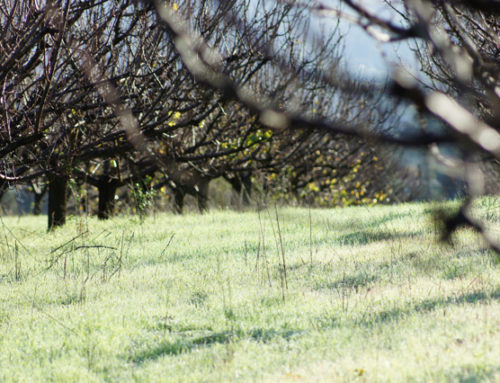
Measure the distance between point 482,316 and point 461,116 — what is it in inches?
103

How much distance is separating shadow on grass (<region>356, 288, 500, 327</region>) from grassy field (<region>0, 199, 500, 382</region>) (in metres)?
0.02

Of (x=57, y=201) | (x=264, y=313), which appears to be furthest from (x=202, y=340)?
(x=57, y=201)

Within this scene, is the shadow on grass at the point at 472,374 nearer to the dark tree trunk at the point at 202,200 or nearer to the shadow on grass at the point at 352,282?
the shadow on grass at the point at 352,282

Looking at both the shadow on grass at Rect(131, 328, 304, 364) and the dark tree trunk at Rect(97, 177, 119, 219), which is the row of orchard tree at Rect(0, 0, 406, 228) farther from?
the shadow on grass at Rect(131, 328, 304, 364)

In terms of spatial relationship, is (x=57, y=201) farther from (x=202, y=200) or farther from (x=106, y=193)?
(x=202, y=200)

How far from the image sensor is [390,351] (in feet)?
10.6

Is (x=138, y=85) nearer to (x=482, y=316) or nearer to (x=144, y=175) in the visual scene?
(x=144, y=175)

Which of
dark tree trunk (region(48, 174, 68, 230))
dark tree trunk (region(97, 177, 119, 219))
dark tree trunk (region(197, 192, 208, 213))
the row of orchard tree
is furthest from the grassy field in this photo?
dark tree trunk (region(197, 192, 208, 213))

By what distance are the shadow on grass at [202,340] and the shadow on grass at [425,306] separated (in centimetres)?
55

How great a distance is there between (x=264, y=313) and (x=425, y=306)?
4.19 ft

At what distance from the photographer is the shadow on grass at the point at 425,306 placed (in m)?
3.85

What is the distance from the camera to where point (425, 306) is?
160 inches

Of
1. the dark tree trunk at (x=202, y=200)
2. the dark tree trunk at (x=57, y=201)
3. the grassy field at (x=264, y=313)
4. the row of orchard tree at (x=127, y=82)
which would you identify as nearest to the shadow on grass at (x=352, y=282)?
the grassy field at (x=264, y=313)

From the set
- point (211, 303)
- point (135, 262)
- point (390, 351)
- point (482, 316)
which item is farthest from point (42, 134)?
point (482, 316)
